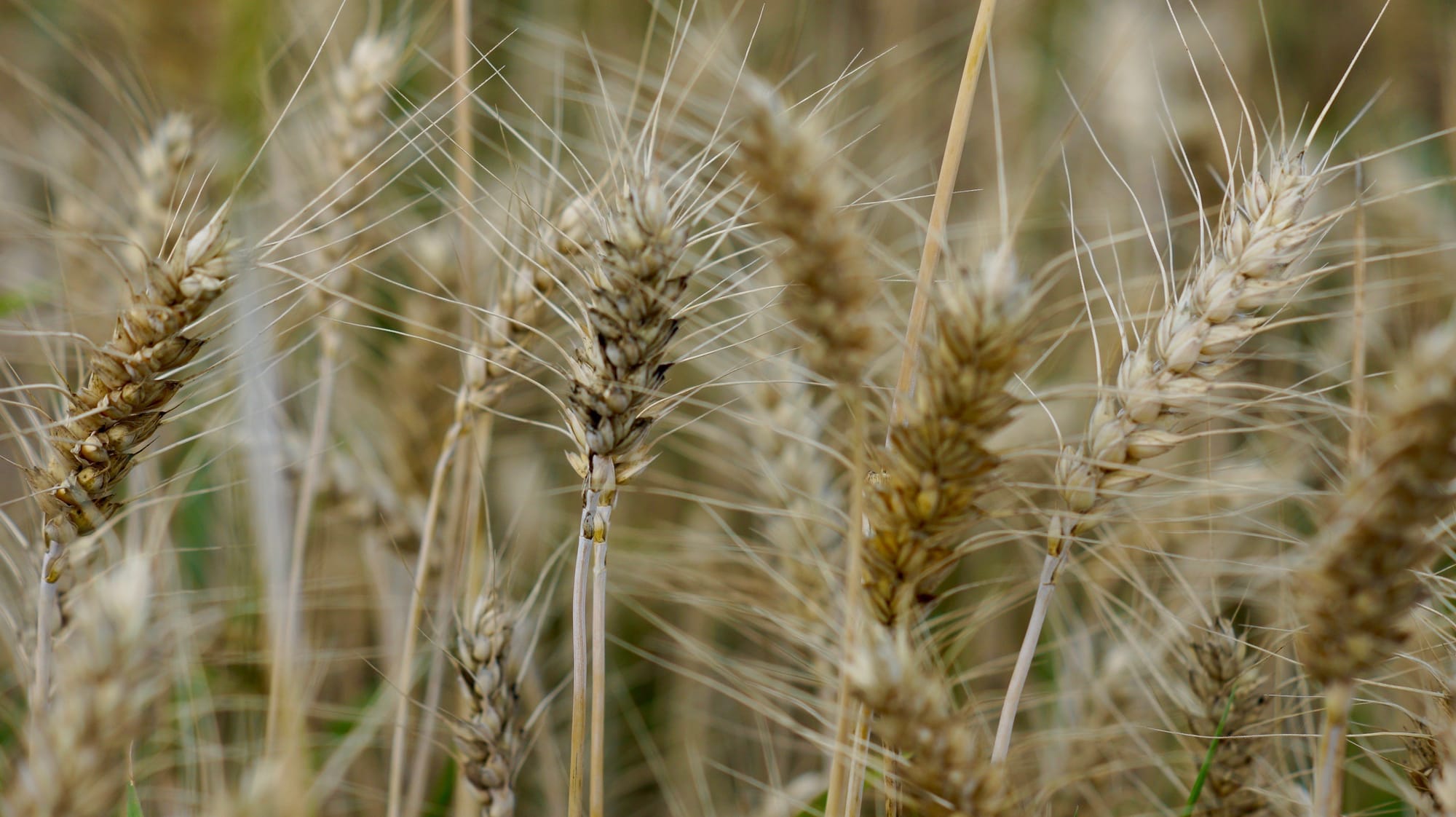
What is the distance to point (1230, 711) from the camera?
3.59 feet

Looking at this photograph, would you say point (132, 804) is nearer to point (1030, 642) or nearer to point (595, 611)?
point (595, 611)

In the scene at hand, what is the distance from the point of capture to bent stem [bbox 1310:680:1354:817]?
0.79m

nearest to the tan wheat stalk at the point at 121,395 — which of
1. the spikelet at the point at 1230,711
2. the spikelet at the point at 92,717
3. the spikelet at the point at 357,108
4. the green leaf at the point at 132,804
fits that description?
the green leaf at the point at 132,804

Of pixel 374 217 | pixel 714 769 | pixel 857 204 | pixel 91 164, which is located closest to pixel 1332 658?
pixel 857 204

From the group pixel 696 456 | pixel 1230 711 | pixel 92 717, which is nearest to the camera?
pixel 92 717

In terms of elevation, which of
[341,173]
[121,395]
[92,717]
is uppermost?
[341,173]

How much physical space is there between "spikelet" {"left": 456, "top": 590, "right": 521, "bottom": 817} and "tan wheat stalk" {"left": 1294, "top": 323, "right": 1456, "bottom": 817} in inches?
33.1

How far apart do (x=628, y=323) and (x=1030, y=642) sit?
517 millimetres

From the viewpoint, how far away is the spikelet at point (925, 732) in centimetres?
81

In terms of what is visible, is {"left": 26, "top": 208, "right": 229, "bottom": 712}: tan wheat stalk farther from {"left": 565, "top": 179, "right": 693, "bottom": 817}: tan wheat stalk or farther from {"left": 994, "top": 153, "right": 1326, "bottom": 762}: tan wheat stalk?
{"left": 994, "top": 153, "right": 1326, "bottom": 762}: tan wheat stalk

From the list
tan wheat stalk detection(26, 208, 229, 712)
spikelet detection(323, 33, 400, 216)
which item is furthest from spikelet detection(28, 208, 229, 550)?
spikelet detection(323, 33, 400, 216)

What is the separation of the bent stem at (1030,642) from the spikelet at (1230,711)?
11.4 inches

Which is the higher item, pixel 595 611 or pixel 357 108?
pixel 357 108

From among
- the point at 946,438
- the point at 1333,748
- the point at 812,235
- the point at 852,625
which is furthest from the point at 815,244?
the point at 1333,748
